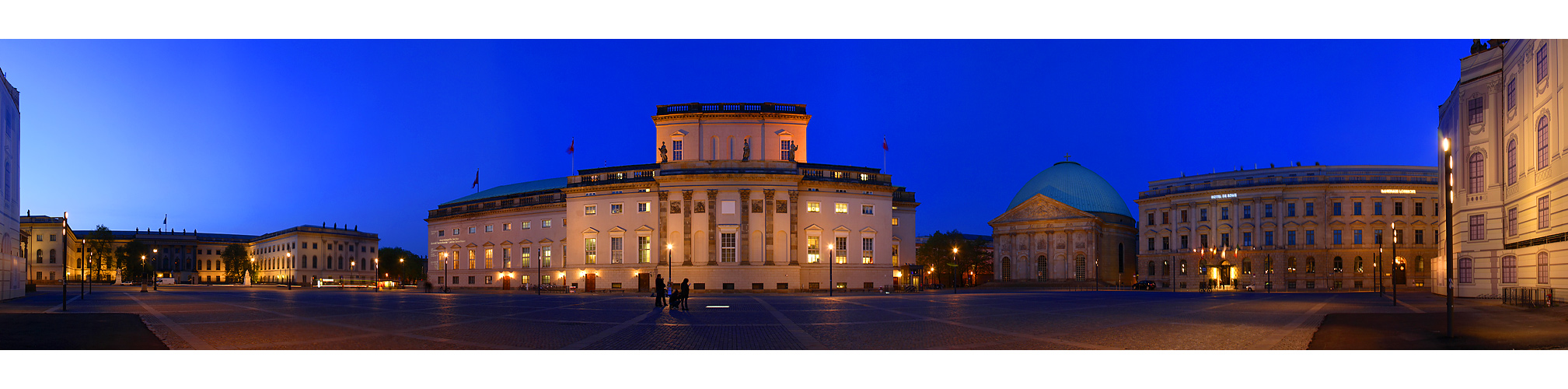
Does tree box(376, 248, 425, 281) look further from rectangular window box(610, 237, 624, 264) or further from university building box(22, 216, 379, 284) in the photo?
rectangular window box(610, 237, 624, 264)

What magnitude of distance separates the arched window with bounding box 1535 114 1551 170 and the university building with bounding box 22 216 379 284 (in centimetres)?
13660

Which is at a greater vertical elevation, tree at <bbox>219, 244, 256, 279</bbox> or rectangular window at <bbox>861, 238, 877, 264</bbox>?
rectangular window at <bbox>861, 238, 877, 264</bbox>

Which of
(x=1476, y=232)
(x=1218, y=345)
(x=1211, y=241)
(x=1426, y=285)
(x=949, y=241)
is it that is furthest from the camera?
(x=949, y=241)

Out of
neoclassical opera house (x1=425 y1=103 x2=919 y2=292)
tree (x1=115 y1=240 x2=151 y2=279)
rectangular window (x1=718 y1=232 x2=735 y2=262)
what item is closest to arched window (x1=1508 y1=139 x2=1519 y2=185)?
neoclassical opera house (x1=425 y1=103 x2=919 y2=292)

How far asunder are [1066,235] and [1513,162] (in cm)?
6992

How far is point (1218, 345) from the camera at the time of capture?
747 inches

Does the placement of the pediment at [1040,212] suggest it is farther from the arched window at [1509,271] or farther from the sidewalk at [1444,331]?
the sidewalk at [1444,331]

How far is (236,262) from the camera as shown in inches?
6201

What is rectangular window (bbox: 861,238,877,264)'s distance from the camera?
71.5 m

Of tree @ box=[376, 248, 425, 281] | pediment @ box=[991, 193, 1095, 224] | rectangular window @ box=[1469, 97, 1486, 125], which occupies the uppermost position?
rectangular window @ box=[1469, 97, 1486, 125]

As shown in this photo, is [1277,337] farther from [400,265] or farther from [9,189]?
[400,265]
